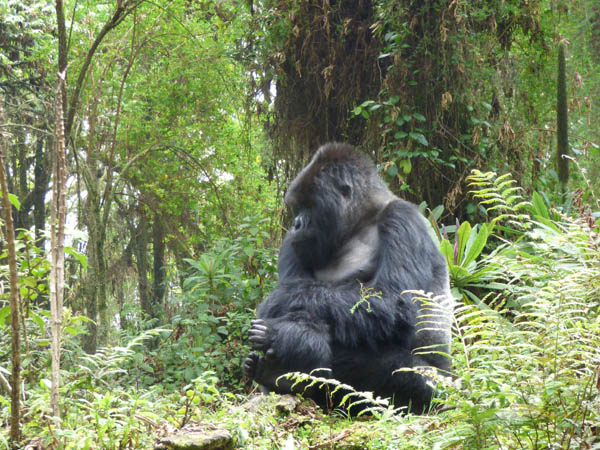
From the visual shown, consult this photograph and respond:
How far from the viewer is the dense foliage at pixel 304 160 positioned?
163cm

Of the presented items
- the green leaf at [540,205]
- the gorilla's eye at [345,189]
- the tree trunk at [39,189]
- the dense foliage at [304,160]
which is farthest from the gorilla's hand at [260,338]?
the tree trunk at [39,189]

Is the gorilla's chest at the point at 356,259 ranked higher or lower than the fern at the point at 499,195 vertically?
lower

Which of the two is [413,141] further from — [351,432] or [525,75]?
[351,432]

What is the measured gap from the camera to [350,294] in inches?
108

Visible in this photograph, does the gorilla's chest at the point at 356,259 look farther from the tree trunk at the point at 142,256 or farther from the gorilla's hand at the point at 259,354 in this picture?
the tree trunk at the point at 142,256

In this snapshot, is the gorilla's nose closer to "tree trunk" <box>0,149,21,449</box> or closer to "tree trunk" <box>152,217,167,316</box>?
"tree trunk" <box>0,149,21,449</box>

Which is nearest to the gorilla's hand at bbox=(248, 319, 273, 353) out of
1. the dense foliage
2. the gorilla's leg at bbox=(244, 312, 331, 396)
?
the gorilla's leg at bbox=(244, 312, 331, 396)

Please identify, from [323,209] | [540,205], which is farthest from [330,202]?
[540,205]

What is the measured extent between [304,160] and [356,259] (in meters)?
3.06

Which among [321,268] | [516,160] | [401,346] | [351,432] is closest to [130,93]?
[516,160]

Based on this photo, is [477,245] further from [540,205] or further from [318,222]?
[318,222]

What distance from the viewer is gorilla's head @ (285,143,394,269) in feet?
9.80

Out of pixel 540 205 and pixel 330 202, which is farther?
pixel 540 205

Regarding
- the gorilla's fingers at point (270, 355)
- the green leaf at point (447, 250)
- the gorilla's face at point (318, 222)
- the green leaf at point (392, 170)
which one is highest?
the green leaf at point (392, 170)
